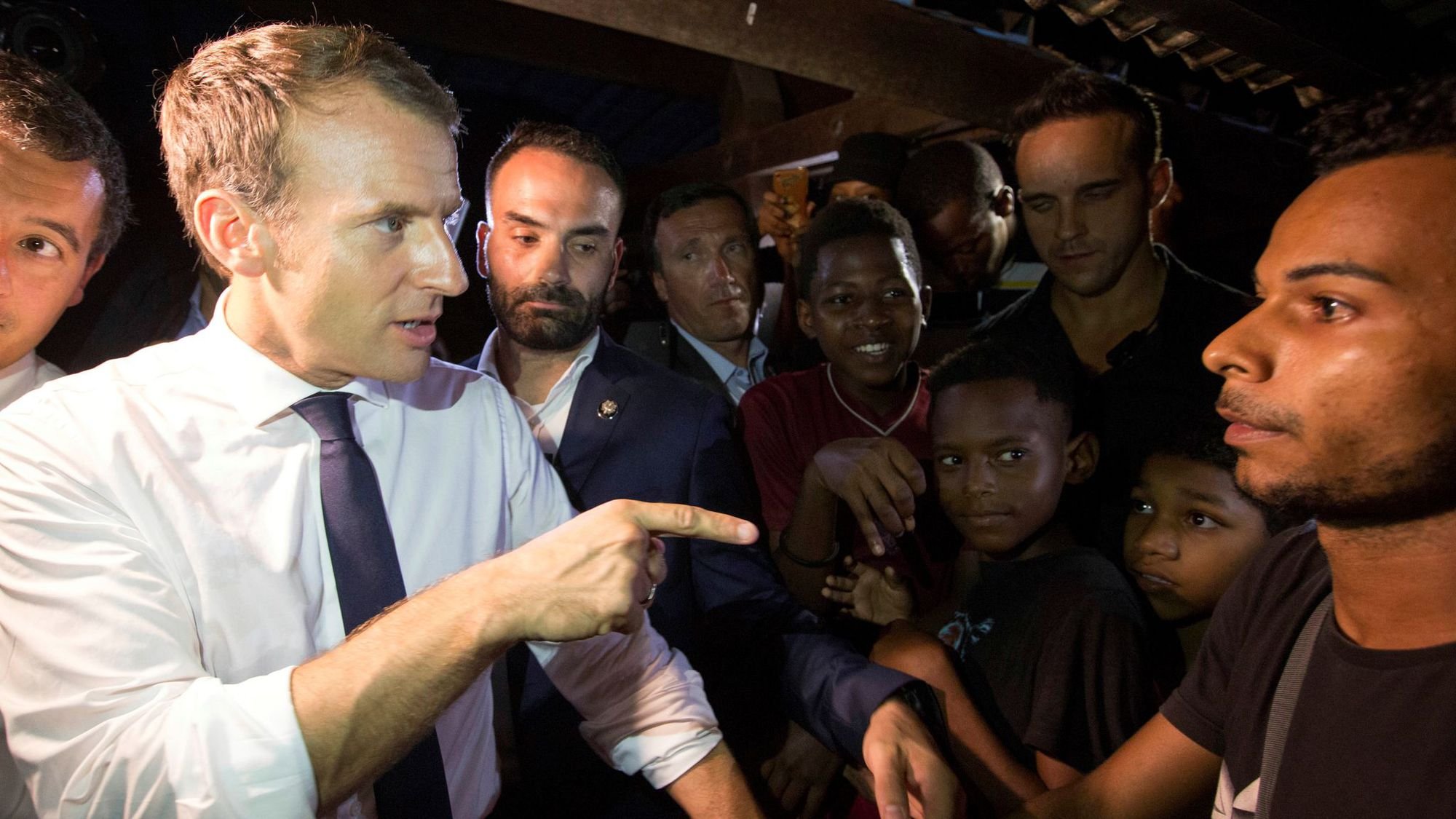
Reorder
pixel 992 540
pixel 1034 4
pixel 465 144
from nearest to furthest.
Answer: pixel 992 540, pixel 1034 4, pixel 465 144

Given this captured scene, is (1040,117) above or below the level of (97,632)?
above

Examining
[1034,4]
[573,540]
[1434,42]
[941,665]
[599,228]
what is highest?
[1434,42]

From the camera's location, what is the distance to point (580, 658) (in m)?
1.80

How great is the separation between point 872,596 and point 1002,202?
2.47 meters


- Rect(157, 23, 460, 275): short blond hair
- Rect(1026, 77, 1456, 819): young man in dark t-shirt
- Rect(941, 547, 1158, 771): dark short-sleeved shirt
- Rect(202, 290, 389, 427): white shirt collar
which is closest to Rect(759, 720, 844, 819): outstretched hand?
Rect(941, 547, 1158, 771): dark short-sleeved shirt

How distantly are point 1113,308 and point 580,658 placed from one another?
2.15 metres

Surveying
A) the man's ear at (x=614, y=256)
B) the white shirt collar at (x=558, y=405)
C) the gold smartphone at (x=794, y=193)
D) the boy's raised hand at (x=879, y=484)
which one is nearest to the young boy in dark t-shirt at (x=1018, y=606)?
the boy's raised hand at (x=879, y=484)

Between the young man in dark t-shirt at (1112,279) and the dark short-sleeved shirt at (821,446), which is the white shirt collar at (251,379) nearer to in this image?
the dark short-sleeved shirt at (821,446)

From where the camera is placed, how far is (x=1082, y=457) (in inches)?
99.8

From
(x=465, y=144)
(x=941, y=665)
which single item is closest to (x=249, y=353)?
(x=941, y=665)

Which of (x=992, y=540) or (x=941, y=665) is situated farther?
(x=992, y=540)

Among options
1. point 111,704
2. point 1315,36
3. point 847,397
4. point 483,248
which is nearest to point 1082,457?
point 847,397

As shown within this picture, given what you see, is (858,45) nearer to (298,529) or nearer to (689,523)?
(689,523)

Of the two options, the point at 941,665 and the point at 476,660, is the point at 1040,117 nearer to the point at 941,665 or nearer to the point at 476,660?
the point at 941,665
